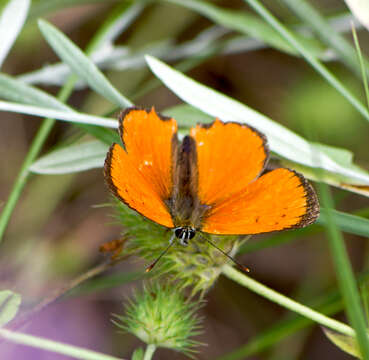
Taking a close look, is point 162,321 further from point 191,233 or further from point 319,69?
point 319,69

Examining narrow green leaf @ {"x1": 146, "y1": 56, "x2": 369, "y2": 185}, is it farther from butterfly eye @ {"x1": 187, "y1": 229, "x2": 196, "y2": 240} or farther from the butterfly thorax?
butterfly eye @ {"x1": 187, "y1": 229, "x2": 196, "y2": 240}

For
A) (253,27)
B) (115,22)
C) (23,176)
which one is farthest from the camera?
(115,22)

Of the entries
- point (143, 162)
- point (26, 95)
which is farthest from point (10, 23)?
point (143, 162)

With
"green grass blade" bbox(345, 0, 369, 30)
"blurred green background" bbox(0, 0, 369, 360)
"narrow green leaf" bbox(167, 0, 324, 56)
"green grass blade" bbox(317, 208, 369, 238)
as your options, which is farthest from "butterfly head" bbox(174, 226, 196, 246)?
"blurred green background" bbox(0, 0, 369, 360)

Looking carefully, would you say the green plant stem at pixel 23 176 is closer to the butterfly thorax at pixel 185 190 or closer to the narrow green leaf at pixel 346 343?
the butterfly thorax at pixel 185 190

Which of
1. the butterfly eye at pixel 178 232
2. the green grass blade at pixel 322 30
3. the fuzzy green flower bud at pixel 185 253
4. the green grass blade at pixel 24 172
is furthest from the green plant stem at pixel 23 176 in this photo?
the green grass blade at pixel 322 30

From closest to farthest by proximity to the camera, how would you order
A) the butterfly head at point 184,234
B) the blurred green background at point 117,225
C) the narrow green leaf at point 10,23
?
the butterfly head at point 184,234 → the narrow green leaf at point 10,23 → the blurred green background at point 117,225

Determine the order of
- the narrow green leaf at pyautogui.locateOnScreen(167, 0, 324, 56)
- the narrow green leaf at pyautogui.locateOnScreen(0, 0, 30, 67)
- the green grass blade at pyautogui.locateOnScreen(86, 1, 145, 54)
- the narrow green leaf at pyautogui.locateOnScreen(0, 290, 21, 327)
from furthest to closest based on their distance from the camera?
the green grass blade at pyautogui.locateOnScreen(86, 1, 145, 54)
the narrow green leaf at pyautogui.locateOnScreen(167, 0, 324, 56)
the narrow green leaf at pyautogui.locateOnScreen(0, 0, 30, 67)
the narrow green leaf at pyautogui.locateOnScreen(0, 290, 21, 327)
